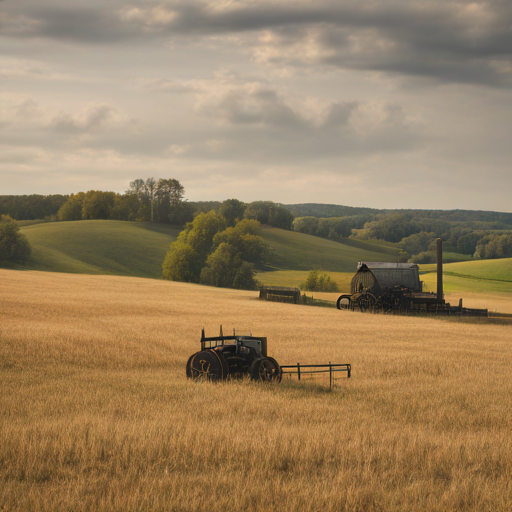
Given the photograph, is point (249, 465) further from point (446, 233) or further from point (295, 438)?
point (446, 233)

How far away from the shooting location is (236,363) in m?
15.6

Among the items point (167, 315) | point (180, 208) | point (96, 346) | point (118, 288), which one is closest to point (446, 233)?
point (180, 208)

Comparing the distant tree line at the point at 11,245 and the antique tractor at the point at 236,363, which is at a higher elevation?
the distant tree line at the point at 11,245

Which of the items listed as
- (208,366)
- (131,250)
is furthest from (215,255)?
(208,366)

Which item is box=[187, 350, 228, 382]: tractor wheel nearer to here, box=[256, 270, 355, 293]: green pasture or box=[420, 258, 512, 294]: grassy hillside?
box=[420, 258, 512, 294]: grassy hillside

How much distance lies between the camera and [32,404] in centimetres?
1135

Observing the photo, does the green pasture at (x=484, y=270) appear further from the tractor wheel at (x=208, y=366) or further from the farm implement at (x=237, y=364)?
the tractor wheel at (x=208, y=366)

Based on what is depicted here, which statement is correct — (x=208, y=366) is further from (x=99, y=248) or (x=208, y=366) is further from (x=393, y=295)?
(x=99, y=248)

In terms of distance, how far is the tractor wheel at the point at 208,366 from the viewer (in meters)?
14.7

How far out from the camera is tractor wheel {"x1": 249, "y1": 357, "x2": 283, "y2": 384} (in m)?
15.0

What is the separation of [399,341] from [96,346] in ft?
52.2

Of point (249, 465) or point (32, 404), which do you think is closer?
point (249, 465)

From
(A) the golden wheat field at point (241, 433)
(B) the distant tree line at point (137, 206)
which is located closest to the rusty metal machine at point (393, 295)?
(A) the golden wheat field at point (241, 433)

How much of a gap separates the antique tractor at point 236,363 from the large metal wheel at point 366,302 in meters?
35.8
